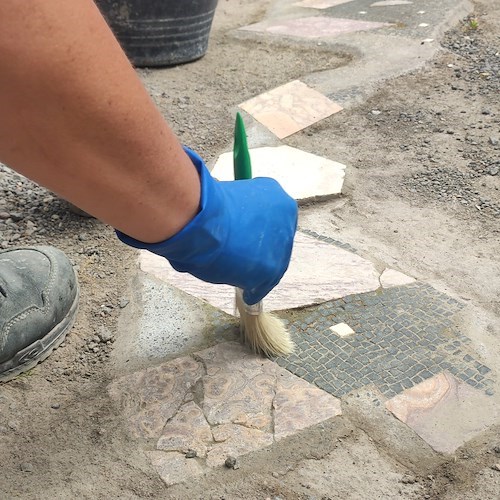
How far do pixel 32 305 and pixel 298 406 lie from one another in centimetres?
76

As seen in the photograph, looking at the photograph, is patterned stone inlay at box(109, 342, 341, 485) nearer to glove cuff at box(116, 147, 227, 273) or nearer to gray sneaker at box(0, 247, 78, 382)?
gray sneaker at box(0, 247, 78, 382)

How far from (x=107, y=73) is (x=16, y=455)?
102 centimetres

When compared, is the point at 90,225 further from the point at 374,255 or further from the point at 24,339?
the point at 374,255

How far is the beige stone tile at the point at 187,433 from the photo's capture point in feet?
5.17

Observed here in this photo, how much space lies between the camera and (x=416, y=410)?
64.0 inches

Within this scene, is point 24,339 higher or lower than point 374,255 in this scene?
higher

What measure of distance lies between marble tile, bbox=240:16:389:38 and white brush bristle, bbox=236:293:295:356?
2.68 metres

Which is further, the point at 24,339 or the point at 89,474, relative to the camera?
the point at 24,339

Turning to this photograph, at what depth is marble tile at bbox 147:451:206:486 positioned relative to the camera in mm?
1507

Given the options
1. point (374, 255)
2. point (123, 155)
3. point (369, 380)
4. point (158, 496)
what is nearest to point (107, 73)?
point (123, 155)

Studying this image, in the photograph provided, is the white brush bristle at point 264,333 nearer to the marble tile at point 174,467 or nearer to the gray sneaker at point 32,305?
the marble tile at point 174,467

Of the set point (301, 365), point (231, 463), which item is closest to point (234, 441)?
point (231, 463)

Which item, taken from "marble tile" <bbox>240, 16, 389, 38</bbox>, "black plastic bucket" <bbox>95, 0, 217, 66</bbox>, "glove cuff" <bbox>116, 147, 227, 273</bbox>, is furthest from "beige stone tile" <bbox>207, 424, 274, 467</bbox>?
"marble tile" <bbox>240, 16, 389, 38</bbox>

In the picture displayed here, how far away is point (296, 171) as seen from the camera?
273 centimetres
